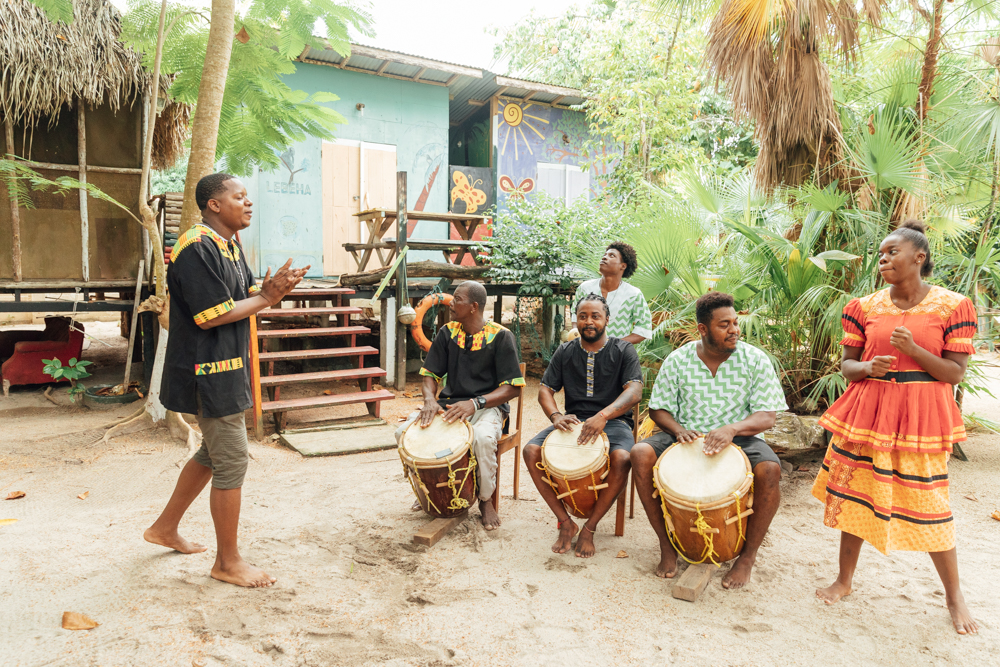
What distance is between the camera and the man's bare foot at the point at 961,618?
2.65 m

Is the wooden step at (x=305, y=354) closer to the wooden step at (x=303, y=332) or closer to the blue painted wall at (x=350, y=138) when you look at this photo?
the wooden step at (x=303, y=332)

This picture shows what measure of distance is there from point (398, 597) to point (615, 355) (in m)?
1.73

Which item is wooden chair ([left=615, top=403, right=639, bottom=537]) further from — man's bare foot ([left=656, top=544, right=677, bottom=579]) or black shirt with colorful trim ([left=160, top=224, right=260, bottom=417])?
black shirt with colorful trim ([left=160, top=224, right=260, bottom=417])

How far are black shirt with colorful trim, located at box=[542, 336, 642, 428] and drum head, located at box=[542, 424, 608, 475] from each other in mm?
269

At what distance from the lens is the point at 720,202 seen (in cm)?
571

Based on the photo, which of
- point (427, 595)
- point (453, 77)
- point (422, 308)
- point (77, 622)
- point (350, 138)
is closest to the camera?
point (77, 622)

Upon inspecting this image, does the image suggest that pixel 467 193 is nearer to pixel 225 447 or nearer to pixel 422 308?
pixel 422 308

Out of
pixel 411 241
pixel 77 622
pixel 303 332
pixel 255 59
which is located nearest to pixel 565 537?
pixel 77 622

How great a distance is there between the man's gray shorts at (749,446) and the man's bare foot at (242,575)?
1.96 metres

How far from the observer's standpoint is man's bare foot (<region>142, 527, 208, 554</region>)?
3.12m

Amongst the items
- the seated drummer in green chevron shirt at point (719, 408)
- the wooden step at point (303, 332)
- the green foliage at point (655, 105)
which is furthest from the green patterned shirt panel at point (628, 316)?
the green foliage at point (655, 105)

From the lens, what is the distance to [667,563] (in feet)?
10.5

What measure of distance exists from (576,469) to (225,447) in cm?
167

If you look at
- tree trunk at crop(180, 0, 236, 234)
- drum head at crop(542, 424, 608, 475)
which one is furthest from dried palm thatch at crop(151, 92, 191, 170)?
drum head at crop(542, 424, 608, 475)
